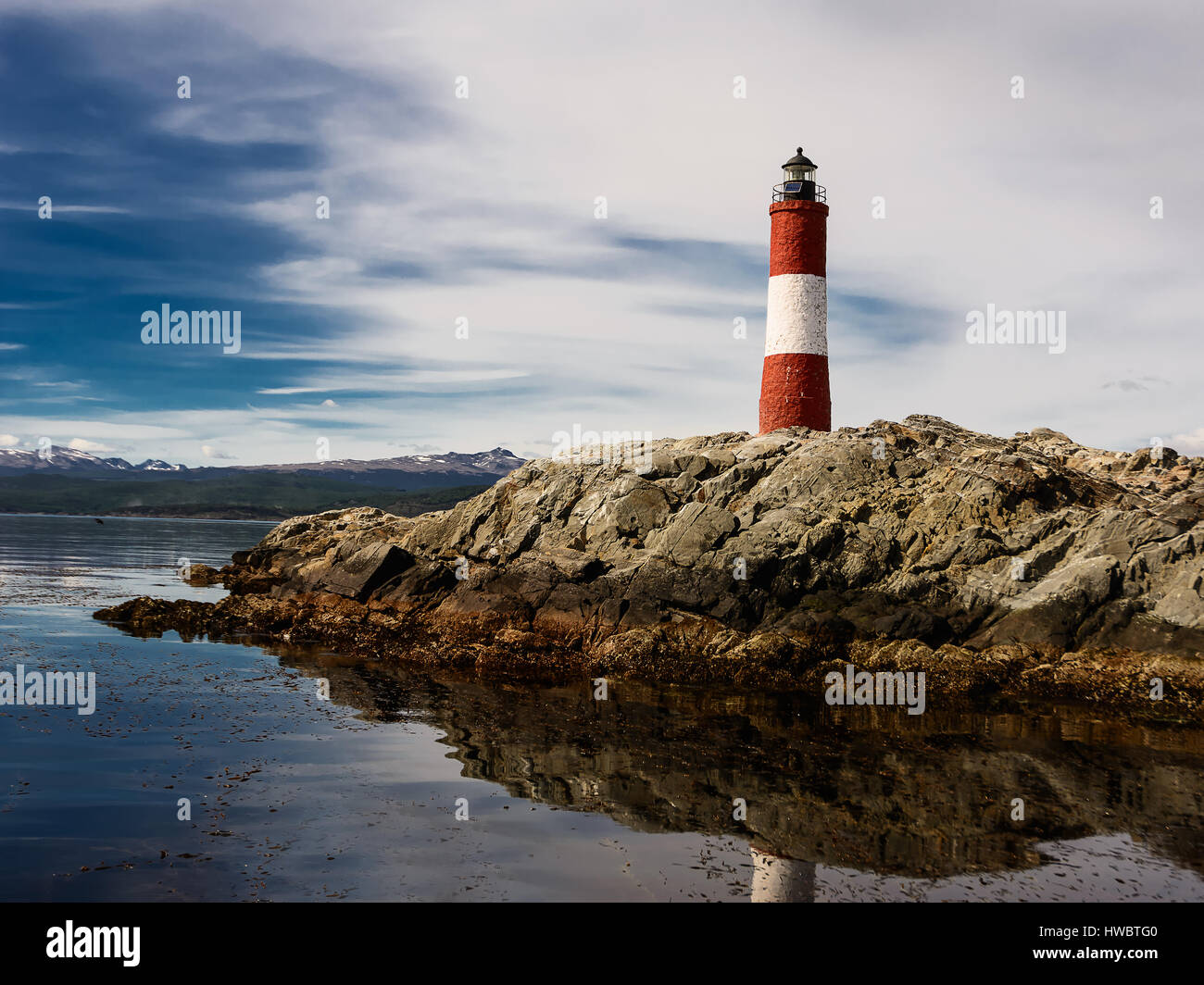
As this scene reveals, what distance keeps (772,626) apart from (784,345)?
55.9 feet

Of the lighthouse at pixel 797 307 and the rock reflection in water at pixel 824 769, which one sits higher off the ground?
the lighthouse at pixel 797 307

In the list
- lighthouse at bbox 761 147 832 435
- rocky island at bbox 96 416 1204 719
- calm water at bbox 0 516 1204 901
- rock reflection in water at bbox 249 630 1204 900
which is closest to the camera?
calm water at bbox 0 516 1204 901

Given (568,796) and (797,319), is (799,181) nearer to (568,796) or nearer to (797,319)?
(797,319)

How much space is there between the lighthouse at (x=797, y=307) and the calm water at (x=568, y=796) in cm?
2001

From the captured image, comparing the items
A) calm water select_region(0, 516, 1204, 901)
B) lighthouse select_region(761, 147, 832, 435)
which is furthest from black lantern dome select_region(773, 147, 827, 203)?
calm water select_region(0, 516, 1204, 901)

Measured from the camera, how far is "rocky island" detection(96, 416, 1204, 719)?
84.2 feet

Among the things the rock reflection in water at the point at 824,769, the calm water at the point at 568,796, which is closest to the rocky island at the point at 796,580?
the rock reflection in water at the point at 824,769

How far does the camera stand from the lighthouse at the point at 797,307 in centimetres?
4050

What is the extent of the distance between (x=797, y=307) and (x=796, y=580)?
626 inches

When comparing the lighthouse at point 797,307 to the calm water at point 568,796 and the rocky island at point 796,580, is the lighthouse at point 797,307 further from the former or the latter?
the calm water at point 568,796

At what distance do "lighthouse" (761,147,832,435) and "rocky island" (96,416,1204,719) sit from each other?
2173 mm

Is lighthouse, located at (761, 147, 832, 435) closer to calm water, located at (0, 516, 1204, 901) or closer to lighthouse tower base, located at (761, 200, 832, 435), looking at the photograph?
lighthouse tower base, located at (761, 200, 832, 435)
